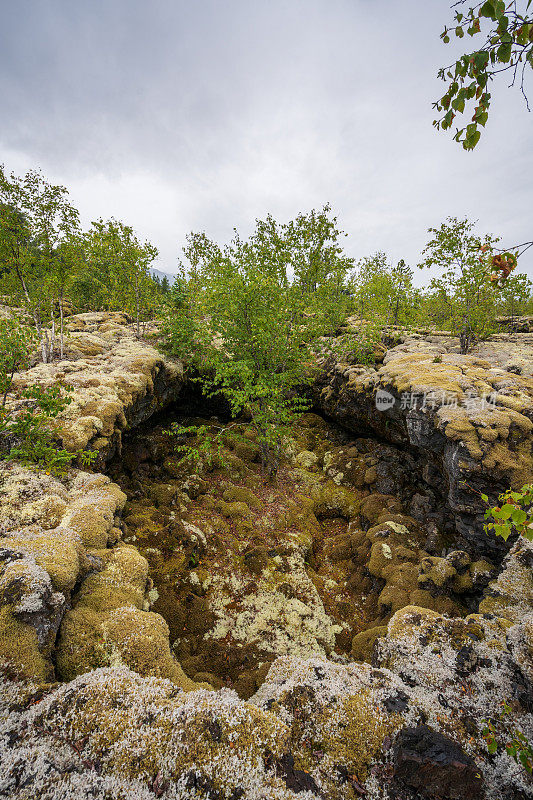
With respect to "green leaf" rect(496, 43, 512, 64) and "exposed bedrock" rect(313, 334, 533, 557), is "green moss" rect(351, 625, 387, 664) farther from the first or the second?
"green leaf" rect(496, 43, 512, 64)

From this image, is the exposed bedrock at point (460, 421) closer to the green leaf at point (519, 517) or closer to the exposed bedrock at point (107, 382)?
the green leaf at point (519, 517)

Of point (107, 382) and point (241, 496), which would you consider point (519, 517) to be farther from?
point (107, 382)

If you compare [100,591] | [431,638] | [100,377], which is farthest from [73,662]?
[100,377]

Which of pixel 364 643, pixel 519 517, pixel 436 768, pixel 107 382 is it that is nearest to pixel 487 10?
pixel 519 517

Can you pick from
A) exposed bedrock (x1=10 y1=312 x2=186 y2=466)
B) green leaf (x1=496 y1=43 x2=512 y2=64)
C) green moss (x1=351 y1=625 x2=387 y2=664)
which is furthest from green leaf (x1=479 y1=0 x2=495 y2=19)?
green moss (x1=351 y1=625 x2=387 y2=664)

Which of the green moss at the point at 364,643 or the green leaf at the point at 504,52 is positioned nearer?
the green leaf at the point at 504,52

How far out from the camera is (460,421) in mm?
11672

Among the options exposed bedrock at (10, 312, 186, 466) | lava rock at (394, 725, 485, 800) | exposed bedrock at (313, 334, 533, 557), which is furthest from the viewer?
exposed bedrock at (10, 312, 186, 466)

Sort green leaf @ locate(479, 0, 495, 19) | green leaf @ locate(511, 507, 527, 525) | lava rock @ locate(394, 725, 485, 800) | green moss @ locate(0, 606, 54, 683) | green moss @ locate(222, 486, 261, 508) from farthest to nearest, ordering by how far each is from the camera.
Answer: green moss @ locate(222, 486, 261, 508) < green moss @ locate(0, 606, 54, 683) < lava rock @ locate(394, 725, 485, 800) < green leaf @ locate(511, 507, 527, 525) < green leaf @ locate(479, 0, 495, 19)

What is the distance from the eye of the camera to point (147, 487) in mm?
Answer: 14836

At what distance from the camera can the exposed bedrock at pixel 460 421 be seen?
10.7m

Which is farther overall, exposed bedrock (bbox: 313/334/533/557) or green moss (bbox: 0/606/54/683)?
exposed bedrock (bbox: 313/334/533/557)

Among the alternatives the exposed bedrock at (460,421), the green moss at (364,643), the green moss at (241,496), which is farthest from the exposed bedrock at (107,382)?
the exposed bedrock at (460,421)

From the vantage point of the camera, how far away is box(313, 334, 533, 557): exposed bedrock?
1070cm
